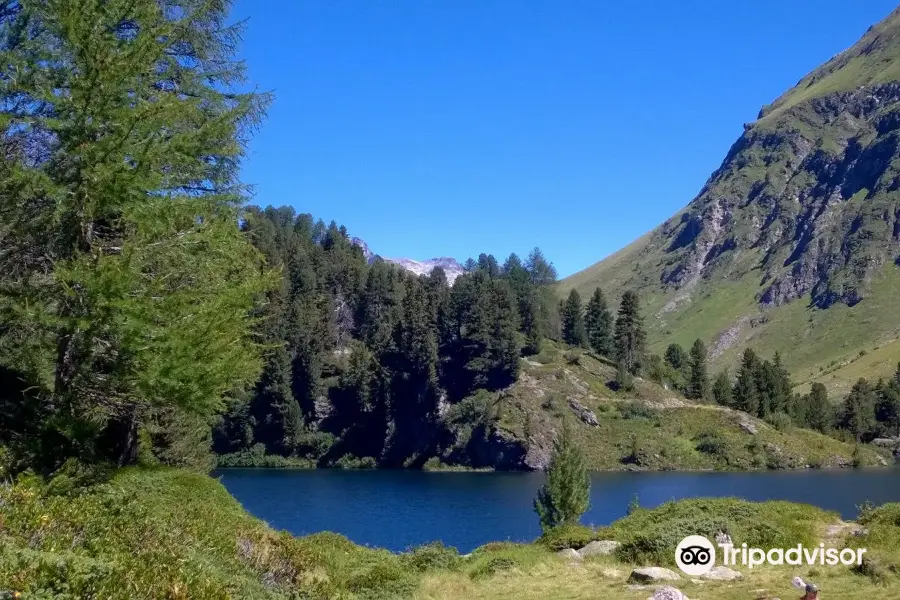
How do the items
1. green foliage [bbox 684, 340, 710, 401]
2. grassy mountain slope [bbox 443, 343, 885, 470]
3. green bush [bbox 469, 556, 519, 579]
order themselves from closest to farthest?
green bush [bbox 469, 556, 519, 579] → grassy mountain slope [bbox 443, 343, 885, 470] → green foliage [bbox 684, 340, 710, 401]

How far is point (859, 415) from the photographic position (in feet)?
429

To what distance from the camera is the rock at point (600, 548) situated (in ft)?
68.9

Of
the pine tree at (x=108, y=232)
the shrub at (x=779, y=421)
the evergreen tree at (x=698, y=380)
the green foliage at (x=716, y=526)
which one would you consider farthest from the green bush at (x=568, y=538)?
the evergreen tree at (x=698, y=380)

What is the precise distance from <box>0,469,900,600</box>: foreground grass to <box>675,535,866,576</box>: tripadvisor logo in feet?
1.53

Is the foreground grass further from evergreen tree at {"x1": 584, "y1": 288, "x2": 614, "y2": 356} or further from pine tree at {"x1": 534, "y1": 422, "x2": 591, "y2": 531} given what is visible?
evergreen tree at {"x1": 584, "y1": 288, "x2": 614, "y2": 356}

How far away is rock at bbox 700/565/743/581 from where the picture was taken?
16750 mm

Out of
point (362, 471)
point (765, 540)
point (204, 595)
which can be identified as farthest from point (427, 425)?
point (204, 595)

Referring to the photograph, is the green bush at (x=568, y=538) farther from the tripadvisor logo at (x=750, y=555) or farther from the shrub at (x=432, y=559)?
the tripadvisor logo at (x=750, y=555)

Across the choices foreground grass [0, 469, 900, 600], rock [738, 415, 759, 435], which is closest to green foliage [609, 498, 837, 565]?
foreground grass [0, 469, 900, 600]

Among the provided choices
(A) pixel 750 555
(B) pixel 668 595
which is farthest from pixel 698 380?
(B) pixel 668 595

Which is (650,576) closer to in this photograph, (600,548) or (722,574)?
(722,574)

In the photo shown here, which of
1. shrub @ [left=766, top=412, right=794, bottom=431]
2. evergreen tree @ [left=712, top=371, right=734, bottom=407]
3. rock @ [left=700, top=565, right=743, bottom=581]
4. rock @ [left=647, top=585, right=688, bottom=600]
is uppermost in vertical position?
evergreen tree @ [left=712, top=371, right=734, bottom=407]

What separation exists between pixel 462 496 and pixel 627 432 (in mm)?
41112

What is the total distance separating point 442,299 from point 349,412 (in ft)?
89.3
